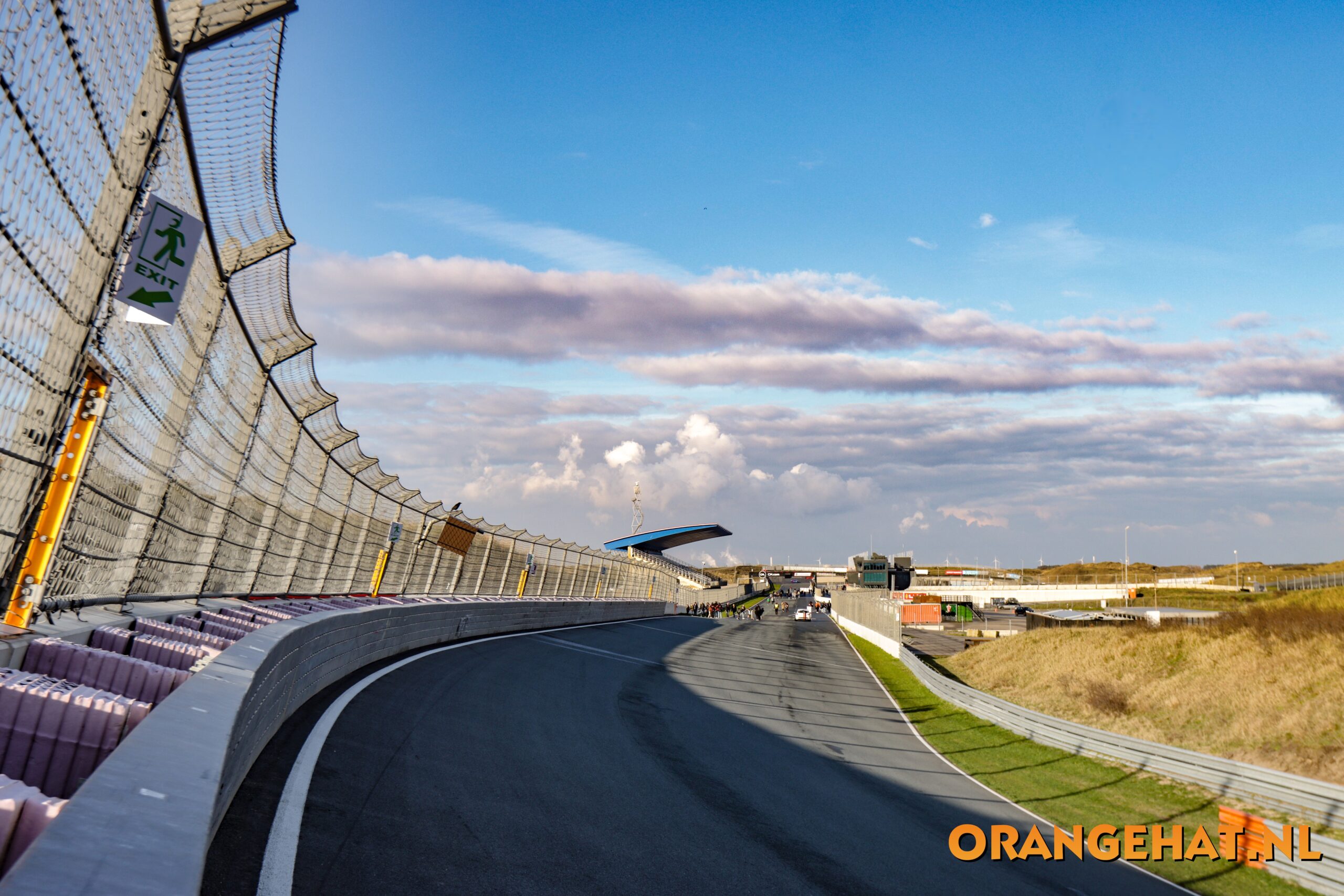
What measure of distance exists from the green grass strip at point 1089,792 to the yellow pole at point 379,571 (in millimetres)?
12000

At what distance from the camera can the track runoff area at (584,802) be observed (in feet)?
17.9

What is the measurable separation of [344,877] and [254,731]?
1.54 metres

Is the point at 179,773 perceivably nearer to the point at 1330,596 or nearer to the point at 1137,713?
the point at 1137,713

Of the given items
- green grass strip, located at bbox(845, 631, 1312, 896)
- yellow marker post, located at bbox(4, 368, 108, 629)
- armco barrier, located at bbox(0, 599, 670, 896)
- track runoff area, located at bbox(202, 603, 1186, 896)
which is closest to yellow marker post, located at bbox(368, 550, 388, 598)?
track runoff area, located at bbox(202, 603, 1186, 896)

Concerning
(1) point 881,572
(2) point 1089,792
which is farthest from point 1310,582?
(2) point 1089,792

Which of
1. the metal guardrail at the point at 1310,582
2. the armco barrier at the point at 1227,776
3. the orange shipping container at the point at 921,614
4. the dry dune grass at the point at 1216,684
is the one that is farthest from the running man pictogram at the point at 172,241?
the metal guardrail at the point at 1310,582

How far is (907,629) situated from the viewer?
66500 mm

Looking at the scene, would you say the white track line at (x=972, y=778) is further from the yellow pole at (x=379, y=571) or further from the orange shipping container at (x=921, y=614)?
the orange shipping container at (x=921, y=614)

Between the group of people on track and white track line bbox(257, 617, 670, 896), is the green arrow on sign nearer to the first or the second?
white track line bbox(257, 617, 670, 896)

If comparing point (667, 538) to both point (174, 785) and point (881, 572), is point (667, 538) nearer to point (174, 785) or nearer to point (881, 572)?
point (881, 572)

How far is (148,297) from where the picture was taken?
17.8ft

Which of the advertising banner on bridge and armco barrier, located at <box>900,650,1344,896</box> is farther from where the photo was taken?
armco barrier, located at <box>900,650,1344,896</box>

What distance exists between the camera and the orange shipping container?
223 ft

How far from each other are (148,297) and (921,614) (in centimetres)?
6853
